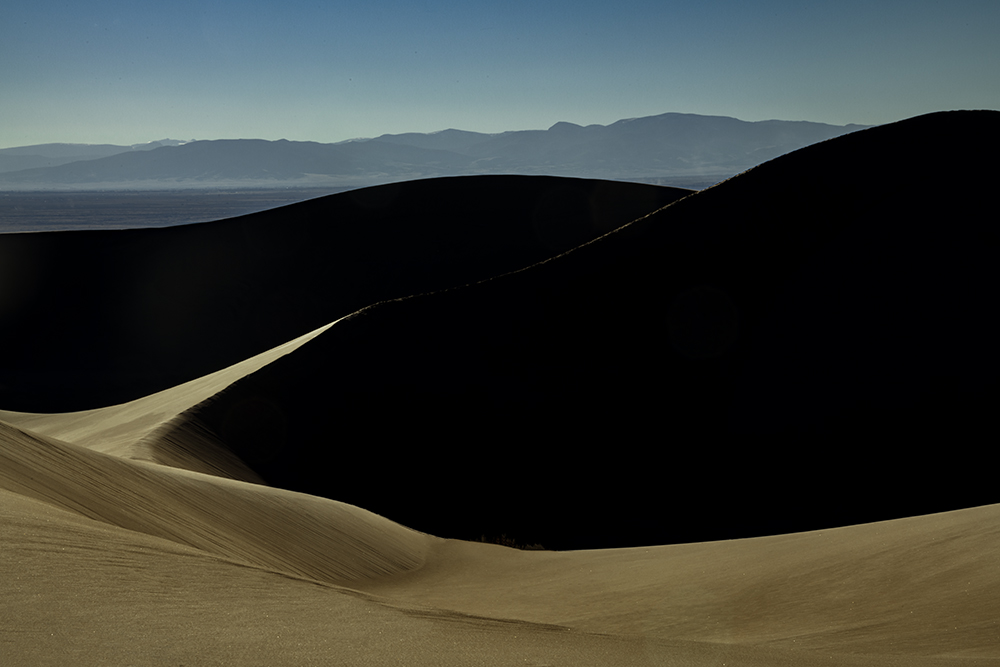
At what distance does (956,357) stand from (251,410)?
1260 cm

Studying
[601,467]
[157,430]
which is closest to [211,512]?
[157,430]

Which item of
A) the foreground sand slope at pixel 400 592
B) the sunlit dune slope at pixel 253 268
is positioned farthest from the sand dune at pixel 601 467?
the sunlit dune slope at pixel 253 268

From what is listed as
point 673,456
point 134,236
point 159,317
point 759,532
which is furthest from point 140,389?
point 759,532

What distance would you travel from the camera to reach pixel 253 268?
121ft

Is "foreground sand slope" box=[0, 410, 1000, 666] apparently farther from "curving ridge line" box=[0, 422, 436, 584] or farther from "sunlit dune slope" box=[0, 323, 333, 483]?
"sunlit dune slope" box=[0, 323, 333, 483]

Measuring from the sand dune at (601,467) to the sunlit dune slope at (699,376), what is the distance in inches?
2.1

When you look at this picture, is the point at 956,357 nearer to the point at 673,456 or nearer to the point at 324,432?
the point at 673,456

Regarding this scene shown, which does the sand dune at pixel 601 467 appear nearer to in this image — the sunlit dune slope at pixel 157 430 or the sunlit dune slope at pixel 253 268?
the sunlit dune slope at pixel 157 430

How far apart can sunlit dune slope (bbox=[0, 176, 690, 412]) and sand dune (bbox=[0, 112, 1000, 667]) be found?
15.6 metres

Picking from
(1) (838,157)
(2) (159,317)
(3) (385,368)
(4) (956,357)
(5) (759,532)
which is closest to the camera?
(5) (759,532)

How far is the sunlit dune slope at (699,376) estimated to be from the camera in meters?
12.1

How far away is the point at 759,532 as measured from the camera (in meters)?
11.1

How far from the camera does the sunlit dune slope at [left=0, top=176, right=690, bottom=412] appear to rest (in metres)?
31.8

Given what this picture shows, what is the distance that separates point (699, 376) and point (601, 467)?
8.76 feet
